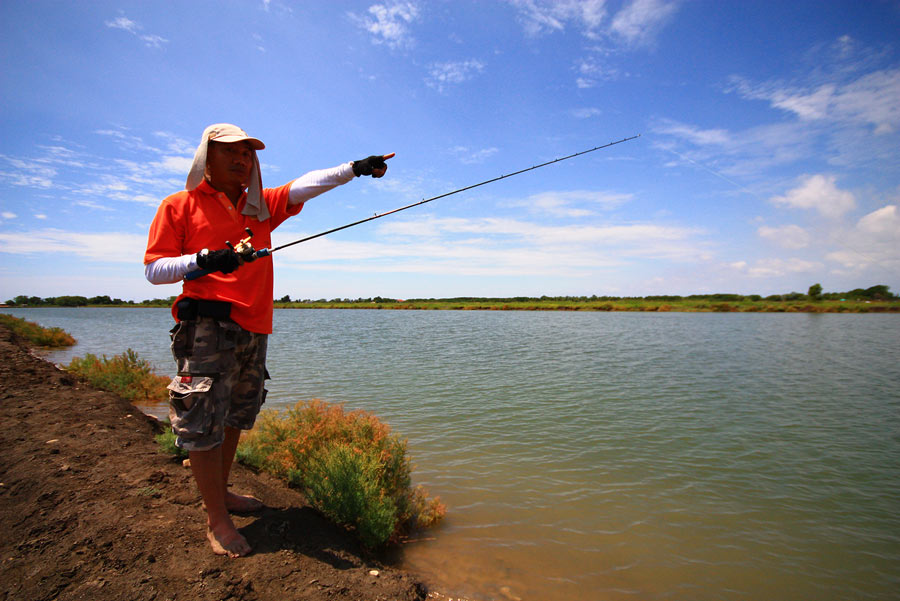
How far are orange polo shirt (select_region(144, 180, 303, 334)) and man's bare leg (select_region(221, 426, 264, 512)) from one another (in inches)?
30.8

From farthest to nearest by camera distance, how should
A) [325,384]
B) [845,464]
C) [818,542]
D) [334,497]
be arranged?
[325,384] → [845,464] → [818,542] → [334,497]

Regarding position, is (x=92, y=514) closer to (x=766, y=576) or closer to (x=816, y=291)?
(x=766, y=576)

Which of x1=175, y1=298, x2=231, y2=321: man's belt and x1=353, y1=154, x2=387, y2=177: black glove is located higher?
x1=353, y1=154, x2=387, y2=177: black glove

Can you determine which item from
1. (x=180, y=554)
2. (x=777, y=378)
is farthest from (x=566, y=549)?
(x=777, y=378)

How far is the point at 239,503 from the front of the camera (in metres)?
3.41

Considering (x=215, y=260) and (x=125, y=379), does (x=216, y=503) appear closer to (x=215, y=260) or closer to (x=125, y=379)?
(x=215, y=260)

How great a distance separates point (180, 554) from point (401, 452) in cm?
234

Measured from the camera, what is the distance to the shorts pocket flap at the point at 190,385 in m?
2.63

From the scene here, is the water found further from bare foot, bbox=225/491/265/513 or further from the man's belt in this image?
the man's belt

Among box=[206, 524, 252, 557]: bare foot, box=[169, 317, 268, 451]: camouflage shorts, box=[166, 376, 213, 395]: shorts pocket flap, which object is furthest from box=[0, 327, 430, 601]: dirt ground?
box=[166, 376, 213, 395]: shorts pocket flap

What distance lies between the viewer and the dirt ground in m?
2.49

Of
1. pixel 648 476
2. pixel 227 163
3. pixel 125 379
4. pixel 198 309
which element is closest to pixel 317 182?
pixel 227 163

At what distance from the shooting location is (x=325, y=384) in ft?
38.4

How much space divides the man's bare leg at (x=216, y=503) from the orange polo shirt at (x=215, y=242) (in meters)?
0.84
